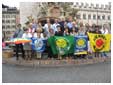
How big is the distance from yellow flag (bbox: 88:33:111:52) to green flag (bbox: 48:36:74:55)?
0.89 metres

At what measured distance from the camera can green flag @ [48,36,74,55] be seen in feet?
38.3

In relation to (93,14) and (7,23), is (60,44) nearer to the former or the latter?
(7,23)

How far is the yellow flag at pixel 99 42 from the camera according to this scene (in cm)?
1227

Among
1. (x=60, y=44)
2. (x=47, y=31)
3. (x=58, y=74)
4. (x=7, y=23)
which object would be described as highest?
(x=7, y=23)

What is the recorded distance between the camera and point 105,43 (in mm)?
12492

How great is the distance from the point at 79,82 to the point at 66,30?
3.81 meters

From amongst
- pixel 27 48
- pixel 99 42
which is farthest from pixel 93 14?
pixel 27 48

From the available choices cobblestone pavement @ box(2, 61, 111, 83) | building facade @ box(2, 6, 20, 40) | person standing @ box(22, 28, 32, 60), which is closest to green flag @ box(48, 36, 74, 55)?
person standing @ box(22, 28, 32, 60)

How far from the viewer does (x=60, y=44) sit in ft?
38.5

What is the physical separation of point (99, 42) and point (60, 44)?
166 centimetres

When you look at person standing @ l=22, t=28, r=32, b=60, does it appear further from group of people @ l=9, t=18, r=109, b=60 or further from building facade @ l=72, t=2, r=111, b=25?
building facade @ l=72, t=2, r=111, b=25

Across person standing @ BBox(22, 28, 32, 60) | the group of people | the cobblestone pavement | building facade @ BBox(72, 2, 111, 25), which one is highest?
building facade @ BBox(72, 2, 111, 25)

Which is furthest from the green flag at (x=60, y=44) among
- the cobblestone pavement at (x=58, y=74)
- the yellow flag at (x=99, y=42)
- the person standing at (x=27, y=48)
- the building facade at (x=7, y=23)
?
the building facade at (x=7, y=23)

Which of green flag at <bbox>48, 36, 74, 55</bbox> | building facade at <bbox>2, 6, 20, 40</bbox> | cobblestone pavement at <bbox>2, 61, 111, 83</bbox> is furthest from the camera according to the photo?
building facade at <bbox>2, 6, 20, 40</bbox>
